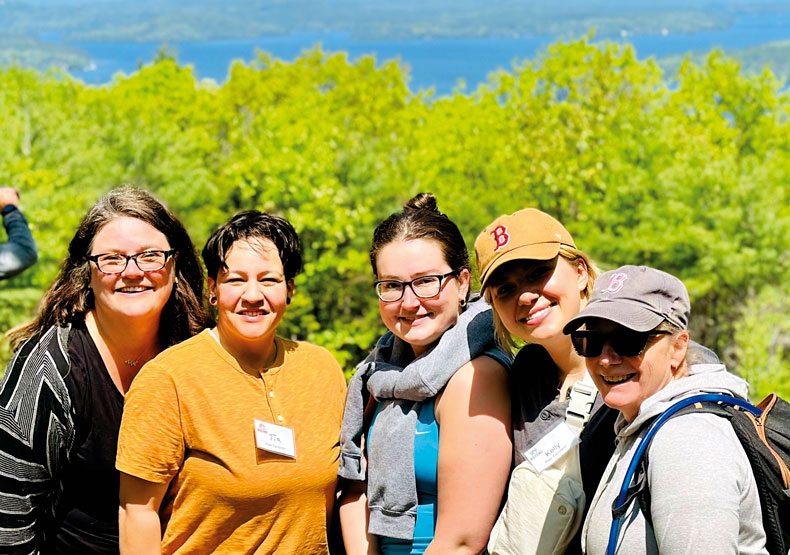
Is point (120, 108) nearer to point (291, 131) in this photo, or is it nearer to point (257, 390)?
point (291, 131)

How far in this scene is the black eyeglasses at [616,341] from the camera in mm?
2760

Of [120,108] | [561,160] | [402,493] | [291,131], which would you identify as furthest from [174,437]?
[120,108]

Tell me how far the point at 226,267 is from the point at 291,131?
92.0 ft

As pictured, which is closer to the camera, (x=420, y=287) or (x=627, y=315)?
(x=627, y=315)

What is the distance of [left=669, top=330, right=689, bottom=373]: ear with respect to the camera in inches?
110

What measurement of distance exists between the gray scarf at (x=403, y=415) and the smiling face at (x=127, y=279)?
1069 millimetres

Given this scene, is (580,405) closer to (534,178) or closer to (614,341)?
(614,341)

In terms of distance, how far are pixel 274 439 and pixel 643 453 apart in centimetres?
152

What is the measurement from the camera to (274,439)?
135 inches

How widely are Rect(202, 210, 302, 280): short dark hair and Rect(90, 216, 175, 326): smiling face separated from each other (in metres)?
0.30

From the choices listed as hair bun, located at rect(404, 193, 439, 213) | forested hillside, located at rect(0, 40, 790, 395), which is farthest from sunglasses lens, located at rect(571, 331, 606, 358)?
forested hillside, located at rect(0, 40, 790, 395)

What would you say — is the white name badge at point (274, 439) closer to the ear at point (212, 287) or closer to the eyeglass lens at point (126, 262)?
the ear at point (212, 287)

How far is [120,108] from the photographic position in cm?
4800

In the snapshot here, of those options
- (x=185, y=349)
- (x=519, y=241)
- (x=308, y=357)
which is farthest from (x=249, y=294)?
(x=519, y=241)
